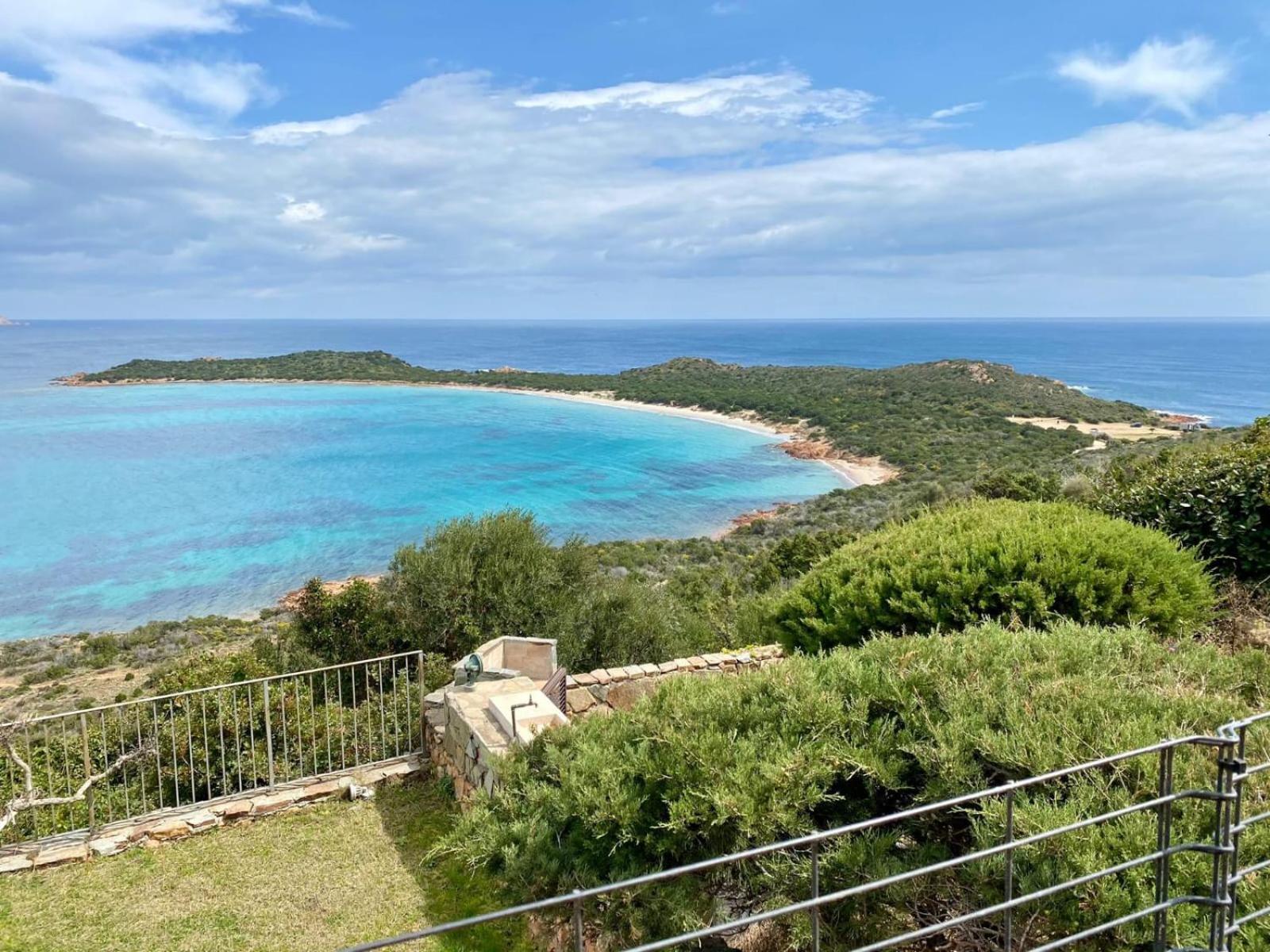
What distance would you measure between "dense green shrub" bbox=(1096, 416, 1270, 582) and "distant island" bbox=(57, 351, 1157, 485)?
31180mm

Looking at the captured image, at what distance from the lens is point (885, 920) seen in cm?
369

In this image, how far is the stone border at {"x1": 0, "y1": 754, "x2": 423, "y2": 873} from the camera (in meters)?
6.84

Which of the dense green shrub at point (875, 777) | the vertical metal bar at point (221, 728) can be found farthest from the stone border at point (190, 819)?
the dense green shrub at point (875, 777)

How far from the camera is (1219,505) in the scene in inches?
366

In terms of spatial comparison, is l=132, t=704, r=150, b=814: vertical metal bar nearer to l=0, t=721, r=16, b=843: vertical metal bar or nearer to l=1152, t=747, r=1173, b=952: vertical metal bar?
l=0, t=721, r=16, b=843: vertical metal bar

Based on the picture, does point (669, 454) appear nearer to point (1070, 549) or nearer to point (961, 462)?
point (961, 462)

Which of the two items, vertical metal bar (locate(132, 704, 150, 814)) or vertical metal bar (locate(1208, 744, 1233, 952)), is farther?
vertical metal bar (locate(132, 704, 150, 814))

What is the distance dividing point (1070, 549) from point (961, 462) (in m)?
38.0

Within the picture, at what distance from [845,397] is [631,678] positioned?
62891 mm

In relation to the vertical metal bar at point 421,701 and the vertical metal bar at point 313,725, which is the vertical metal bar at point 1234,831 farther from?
the vertical metal bar at point 313,725

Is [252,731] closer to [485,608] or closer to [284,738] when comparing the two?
[284,738]

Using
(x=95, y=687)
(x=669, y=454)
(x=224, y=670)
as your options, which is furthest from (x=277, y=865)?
(x=669, y=454)

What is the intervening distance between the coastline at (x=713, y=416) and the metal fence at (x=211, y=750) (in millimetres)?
34535

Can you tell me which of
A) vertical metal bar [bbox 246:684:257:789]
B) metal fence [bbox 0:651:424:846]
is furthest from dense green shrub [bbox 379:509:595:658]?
vertical metal bar [bbox 246:684:257:789]
